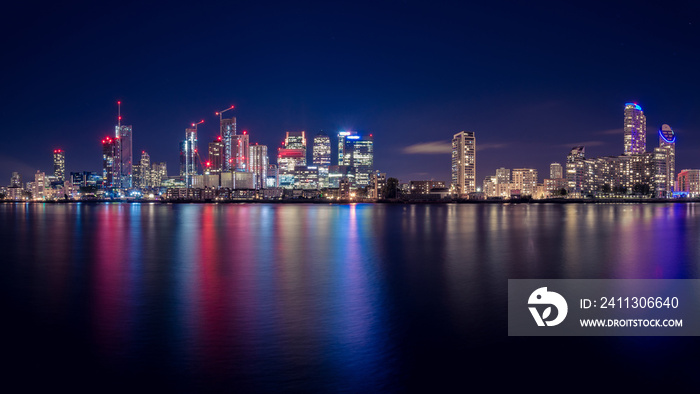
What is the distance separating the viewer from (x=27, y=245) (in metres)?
37.2

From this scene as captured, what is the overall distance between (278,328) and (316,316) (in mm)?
1680

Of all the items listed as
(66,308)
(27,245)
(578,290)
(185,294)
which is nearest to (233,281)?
(185,294)

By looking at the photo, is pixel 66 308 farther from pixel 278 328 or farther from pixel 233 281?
pixel 278 328
